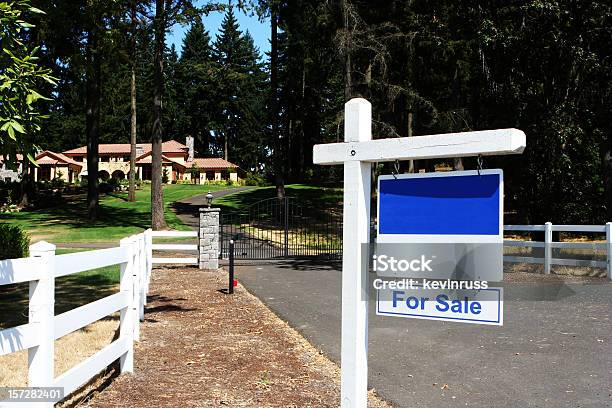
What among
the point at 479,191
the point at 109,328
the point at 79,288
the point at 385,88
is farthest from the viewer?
the point at 385,88

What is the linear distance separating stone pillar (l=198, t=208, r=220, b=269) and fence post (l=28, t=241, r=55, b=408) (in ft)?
43.2

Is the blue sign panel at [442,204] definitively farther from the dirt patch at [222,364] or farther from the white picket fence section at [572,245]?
the white picket fence section at [572,245]

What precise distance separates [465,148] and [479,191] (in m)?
0.29

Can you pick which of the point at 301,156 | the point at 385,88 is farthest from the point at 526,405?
the point at 301,156

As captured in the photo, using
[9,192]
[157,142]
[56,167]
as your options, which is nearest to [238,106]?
[56,167]

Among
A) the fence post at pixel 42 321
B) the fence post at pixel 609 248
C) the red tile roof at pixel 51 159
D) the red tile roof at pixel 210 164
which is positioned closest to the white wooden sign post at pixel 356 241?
the fence post at pixel 42 321

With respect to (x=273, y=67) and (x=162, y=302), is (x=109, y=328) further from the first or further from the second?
(x=273, y=67)

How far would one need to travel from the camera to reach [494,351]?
7.83 meters

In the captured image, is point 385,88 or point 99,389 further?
point 385,88

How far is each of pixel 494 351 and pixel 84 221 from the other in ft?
104

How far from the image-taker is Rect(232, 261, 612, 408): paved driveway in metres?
5.98

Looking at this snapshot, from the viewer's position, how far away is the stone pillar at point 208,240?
58.4 ft

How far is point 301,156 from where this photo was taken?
75.2 metres

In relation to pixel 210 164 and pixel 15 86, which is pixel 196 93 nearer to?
pixel 210 164
